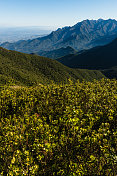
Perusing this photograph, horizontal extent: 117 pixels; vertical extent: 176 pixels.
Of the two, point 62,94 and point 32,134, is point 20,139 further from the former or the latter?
point 62,94

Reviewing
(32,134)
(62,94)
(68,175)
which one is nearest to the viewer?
(68,175)

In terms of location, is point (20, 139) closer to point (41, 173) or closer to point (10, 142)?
point (10, 142)

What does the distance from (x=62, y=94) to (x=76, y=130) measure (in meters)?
16.6

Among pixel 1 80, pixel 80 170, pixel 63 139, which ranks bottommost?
pixel 1 80

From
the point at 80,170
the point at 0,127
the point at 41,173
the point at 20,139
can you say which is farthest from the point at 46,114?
the point at 80,170

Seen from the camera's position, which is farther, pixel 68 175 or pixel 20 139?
pixel 20 139

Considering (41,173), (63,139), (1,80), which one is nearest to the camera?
(41,173)

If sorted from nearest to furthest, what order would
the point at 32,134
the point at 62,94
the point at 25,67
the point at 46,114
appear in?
the point at 32,134, the point at 46,114, the point at 62,94, the point at 25,67

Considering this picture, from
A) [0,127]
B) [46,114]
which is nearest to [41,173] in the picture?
[0,127]

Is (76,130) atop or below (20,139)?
atop

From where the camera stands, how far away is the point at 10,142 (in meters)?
18.3

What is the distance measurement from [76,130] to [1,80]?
12710 centimetres

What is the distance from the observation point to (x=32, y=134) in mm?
20047

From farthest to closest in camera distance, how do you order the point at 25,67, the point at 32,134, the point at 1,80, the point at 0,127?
the point at 25,67
the point at 1,80
the point at 0,127
the point at 32,134
